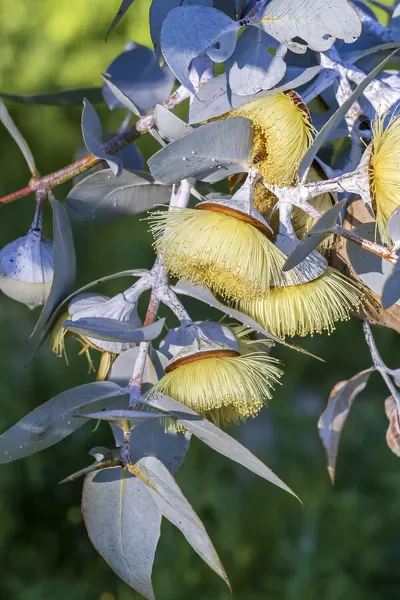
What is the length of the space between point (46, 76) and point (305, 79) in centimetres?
157

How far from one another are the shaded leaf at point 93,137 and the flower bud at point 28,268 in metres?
0.09

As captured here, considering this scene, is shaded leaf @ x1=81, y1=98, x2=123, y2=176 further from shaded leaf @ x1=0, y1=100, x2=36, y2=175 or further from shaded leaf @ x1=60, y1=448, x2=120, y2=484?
shaded leaf @ x1=60, y1=448, x2=120, y2=484

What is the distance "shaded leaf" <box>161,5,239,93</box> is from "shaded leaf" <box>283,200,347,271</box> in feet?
0.39

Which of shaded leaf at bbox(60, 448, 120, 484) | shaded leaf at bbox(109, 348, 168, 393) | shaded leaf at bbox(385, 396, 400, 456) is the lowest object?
shaded leaf at bbox(385, 396, 400, 456)

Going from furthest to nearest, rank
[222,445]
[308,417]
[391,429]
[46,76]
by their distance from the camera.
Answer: [46,76], [308,417], [391,429], [222,445]

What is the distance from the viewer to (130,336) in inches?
16.6

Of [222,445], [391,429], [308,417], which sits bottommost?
[308,417]

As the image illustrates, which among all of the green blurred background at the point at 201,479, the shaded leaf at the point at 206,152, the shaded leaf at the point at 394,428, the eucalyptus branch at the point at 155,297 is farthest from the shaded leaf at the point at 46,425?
the green blurred background at the point at 201,479

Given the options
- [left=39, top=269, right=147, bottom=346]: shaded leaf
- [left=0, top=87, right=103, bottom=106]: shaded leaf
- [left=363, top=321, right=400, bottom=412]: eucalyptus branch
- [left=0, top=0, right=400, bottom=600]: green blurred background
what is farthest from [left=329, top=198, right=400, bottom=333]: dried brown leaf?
[left=0, top=0, right=400, bottom=600]: green blurred background

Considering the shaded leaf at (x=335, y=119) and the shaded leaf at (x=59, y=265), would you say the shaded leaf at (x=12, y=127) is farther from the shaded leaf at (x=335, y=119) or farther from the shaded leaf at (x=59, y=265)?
the shaded leaf at (x=335, y=119)

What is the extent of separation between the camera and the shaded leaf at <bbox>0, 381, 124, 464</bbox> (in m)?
0.43

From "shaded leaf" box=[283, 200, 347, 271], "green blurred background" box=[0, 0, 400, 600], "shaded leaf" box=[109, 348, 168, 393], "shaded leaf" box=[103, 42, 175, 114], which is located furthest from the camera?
"green blurred background" box=[0, 0, 400, 600]

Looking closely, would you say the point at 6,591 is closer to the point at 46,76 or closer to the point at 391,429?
the point at 391,429

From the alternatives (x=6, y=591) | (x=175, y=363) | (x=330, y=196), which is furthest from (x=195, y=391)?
(x=6, y=591)
